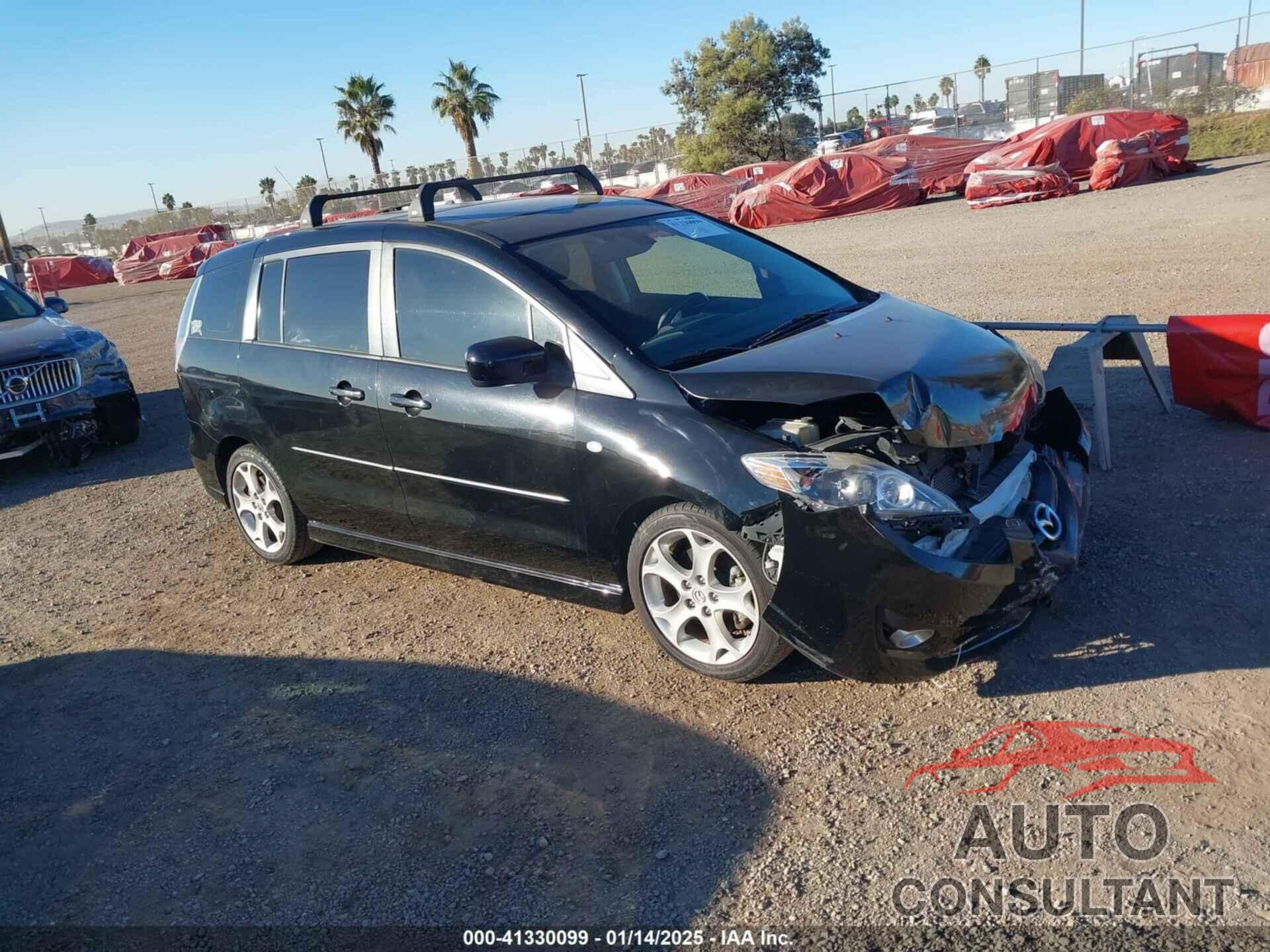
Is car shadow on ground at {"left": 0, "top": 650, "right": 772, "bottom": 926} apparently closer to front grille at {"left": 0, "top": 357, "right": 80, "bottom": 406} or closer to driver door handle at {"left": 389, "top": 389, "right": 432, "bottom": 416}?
driver door handle at {"left": 389, "top": 389, "right": 432, "bottom": 416}

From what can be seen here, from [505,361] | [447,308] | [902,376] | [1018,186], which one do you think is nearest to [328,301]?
[447,308]

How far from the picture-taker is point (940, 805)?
3.18m

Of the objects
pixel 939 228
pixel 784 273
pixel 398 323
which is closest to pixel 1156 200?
pixel 939 228

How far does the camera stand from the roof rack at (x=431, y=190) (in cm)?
498

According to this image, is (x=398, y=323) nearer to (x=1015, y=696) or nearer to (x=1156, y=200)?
(x=1015, y=696)

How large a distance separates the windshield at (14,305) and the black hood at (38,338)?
11cm

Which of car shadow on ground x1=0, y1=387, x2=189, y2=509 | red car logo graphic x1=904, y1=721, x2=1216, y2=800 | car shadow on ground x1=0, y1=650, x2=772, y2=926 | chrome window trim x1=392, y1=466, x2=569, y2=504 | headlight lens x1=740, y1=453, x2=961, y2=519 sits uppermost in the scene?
headlight lens x1=740, y1=453, x2=961, y2=519

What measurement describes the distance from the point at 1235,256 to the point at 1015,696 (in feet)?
32.0

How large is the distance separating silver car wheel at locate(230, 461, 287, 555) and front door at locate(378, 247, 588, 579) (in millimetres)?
1282

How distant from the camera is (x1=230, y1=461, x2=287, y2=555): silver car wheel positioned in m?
5.83

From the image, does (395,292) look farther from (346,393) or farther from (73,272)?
(73,272)

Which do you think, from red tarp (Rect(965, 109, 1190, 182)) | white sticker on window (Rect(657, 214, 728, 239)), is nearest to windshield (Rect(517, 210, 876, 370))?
white sticker on window (Rect(657, 214, 728, 239))

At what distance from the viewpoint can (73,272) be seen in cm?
3891

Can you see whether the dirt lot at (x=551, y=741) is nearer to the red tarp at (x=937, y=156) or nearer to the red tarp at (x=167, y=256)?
the red tarp at (x=937, y=156)
